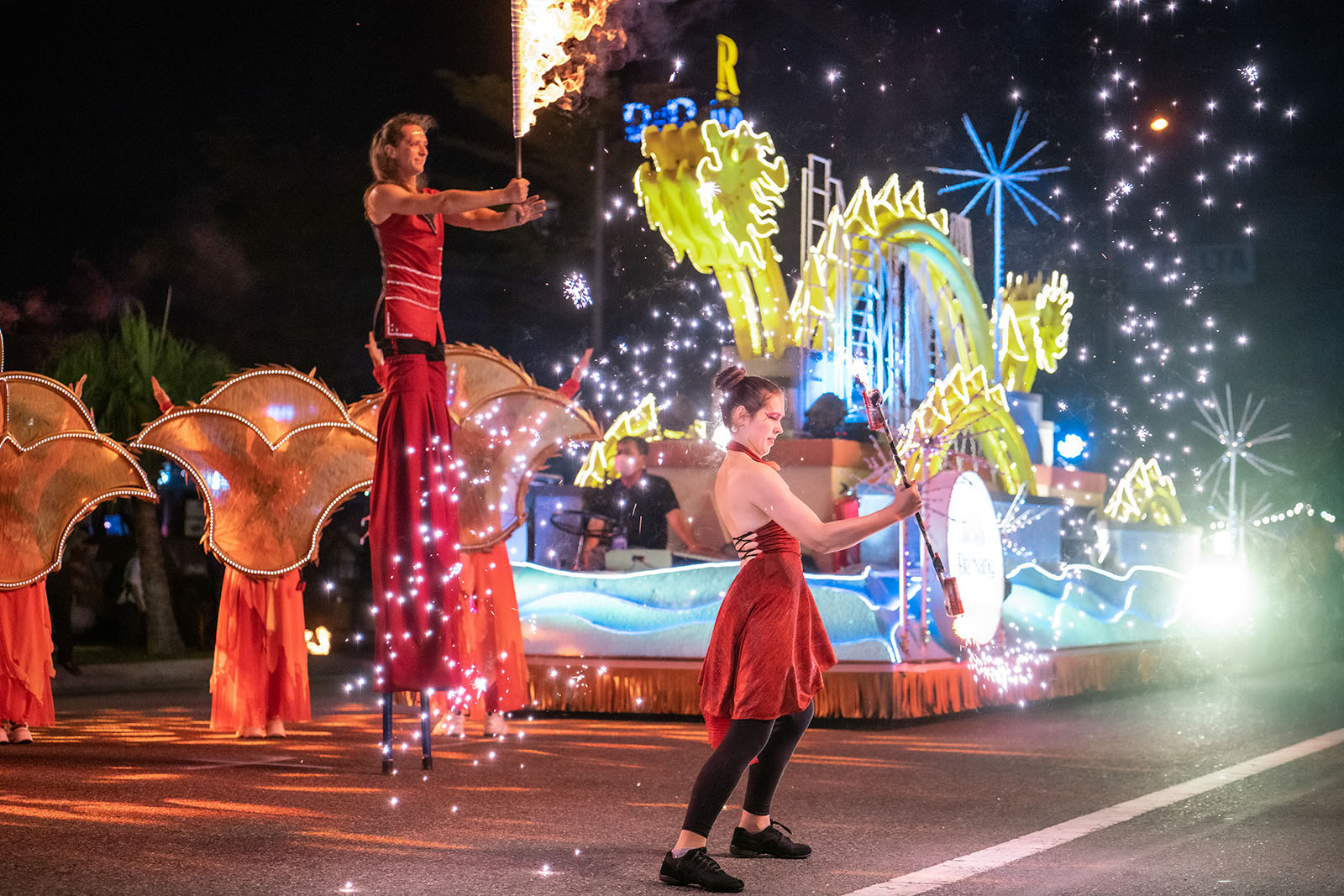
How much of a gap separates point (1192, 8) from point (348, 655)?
37.5ft

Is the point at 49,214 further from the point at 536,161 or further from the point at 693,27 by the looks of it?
the point at 693,27

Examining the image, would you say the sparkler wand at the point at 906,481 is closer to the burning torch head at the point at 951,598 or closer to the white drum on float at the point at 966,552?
the burning torch head at the point at 951,598

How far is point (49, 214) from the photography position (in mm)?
15906

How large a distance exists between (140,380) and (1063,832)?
12045 millimetres

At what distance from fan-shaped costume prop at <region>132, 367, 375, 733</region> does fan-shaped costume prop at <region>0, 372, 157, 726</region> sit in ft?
1.45

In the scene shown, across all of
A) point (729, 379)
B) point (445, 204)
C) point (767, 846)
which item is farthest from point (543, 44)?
point (767, 846)

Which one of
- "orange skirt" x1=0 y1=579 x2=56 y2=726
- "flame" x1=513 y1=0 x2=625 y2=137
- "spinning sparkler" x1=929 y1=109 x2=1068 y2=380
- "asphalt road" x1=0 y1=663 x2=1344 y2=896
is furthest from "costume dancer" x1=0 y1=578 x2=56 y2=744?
"spinning sparkler" x1=929 y1=109 x2=1068 y2=380

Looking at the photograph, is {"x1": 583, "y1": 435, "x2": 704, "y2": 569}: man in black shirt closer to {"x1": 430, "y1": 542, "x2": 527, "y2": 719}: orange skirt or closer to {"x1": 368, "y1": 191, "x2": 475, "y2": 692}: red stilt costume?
{"x1": 430, "y1": 542, "x2": 527, "y2": 719}: orange skirt

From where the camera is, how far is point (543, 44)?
6223 millimetres

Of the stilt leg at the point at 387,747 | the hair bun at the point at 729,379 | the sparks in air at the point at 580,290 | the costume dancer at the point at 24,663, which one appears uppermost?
the sparks in air at the point at 580,290

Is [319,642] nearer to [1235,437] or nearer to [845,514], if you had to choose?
[845,514]

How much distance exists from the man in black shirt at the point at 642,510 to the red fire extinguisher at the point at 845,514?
105 centimetres

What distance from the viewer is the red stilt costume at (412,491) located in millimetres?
6617

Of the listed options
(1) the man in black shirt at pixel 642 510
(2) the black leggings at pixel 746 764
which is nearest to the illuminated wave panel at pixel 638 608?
(1) the man in black shirt at pixel 642 510
